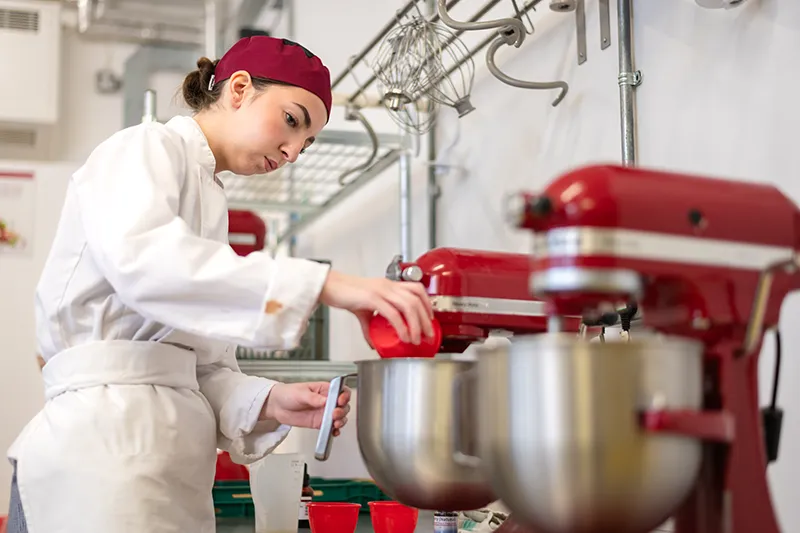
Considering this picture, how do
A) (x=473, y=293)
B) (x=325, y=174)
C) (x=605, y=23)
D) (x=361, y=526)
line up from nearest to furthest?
(x=473, y=293) < (x=605, y=23) < (x=361, y=526) < (x=325, y=174)

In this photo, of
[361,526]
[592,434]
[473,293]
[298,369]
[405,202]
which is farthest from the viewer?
[405,202]

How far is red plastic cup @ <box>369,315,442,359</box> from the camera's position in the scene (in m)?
0.88

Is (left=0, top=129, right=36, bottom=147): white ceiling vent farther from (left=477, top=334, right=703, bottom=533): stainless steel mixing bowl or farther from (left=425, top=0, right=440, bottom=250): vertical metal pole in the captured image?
(left=477, top=334, right=703, bottom=533): stainless steel mixing bowl

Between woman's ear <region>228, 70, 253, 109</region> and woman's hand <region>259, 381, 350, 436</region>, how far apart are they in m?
0.39

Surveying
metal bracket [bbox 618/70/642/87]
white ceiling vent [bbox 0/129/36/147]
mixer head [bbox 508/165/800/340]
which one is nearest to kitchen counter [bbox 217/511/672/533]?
metal bracket [bbox 618/70/642/87]

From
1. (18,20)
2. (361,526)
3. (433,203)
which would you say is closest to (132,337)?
(361,526)

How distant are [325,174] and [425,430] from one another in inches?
71.6

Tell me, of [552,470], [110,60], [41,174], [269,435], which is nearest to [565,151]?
[269,435]

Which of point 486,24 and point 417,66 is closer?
point 486,24

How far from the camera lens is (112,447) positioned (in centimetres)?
104

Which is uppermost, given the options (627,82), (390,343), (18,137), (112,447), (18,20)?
(18,20)

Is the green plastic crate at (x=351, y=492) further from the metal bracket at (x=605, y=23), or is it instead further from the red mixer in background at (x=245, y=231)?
the metal bracket at (x=605, y=23)

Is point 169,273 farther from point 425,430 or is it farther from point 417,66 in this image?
point 417,66

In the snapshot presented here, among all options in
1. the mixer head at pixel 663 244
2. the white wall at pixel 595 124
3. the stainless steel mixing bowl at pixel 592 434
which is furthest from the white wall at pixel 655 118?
the stainless steel mixing bowl at pixel 592 434
